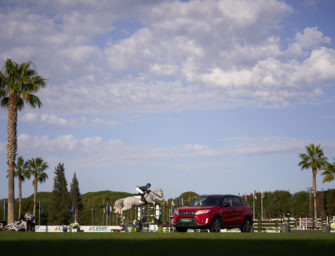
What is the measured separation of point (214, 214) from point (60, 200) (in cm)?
7122

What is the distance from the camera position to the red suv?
20234 millimetres

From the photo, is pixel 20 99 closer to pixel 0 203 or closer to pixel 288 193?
pixel 288 193

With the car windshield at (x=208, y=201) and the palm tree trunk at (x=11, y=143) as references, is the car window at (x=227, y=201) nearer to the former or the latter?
the car windshield at (x=208, y=201)

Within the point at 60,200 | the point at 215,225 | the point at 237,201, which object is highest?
the point at 237,201

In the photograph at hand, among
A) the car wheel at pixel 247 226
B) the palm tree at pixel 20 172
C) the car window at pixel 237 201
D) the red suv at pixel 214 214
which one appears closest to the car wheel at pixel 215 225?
the red suv at pixel 214 214

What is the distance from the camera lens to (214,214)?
2036 cm

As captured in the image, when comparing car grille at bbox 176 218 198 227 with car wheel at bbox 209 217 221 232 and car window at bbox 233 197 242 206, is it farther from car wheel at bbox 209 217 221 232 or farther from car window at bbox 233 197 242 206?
car window at bbox 233 197 242 206

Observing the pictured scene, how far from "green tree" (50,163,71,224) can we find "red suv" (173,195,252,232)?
68.2 meters

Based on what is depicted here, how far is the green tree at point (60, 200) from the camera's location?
283 ft

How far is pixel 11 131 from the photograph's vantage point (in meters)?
36.3

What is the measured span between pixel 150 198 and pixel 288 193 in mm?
32910

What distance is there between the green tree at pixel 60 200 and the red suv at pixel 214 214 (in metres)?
68.2

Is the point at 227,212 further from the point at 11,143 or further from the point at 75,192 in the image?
the point at 75,192
